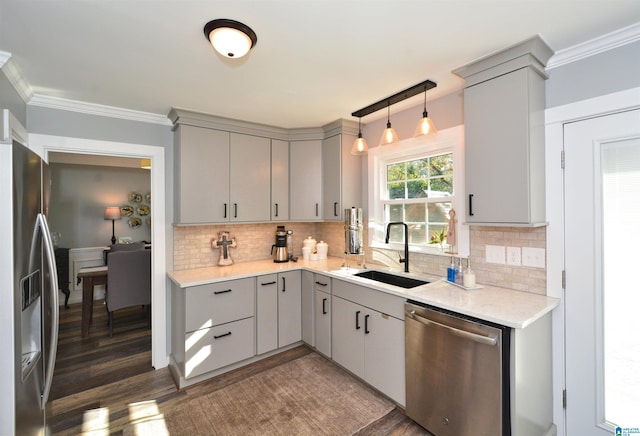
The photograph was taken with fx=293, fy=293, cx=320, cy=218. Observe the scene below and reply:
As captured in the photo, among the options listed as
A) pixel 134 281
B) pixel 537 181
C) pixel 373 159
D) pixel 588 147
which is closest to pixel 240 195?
pixel 373 159

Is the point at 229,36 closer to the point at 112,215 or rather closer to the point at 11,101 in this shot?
the point at 11,101

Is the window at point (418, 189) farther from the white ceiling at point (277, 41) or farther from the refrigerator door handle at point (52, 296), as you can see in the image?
the refrigerator door handle at point (52, 296)

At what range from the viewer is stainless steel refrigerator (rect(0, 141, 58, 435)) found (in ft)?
3.96

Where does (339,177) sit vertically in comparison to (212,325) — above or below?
above

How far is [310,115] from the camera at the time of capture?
2936mm

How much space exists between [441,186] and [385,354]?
4.85ft

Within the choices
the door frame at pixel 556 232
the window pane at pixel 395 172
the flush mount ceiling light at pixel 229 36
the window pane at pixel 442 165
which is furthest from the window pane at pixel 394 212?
the flush mount ceiling light at pixel 229 36

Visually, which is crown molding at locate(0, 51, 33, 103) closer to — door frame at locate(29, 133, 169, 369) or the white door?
door frame at locate(29, 133, 169, 369)

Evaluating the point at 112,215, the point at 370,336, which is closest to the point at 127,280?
the point at 112,215

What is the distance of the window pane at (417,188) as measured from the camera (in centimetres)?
272

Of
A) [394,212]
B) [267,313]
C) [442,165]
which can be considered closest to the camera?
[442,165]

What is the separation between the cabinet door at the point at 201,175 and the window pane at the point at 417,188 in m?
→ 1.84

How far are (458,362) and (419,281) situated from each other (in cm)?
85

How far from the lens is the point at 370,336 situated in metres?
2.36
